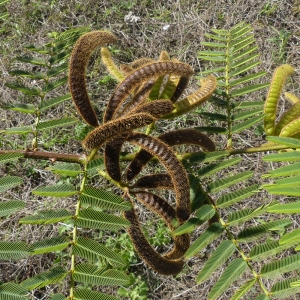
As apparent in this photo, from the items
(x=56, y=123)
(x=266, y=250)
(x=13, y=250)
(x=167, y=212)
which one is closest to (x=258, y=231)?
(x=266, y=250)

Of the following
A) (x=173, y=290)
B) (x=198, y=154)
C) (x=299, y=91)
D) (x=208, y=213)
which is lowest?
(x=173, y=290)

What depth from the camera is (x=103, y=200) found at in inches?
66.7

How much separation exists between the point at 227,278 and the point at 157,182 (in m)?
0.55

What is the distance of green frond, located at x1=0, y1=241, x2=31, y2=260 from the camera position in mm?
1581

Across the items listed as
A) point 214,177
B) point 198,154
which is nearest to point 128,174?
point 198,154

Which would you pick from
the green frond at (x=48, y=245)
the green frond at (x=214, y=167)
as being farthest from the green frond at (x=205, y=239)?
the green frond at (x=48, y=245)

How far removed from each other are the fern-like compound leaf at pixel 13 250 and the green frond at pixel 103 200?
1.00 ft

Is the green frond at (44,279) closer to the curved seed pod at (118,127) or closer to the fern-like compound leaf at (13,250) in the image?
the fern-like compound leaf at (13,250)

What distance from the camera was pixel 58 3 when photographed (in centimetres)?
510

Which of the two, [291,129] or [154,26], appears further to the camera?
[154,26]

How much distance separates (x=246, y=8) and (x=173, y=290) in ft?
11.6

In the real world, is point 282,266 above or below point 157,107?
below

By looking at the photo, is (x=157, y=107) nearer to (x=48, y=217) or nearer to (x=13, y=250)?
(x=48, y=217)

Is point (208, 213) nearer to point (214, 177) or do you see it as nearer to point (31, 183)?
point (214, 177)
